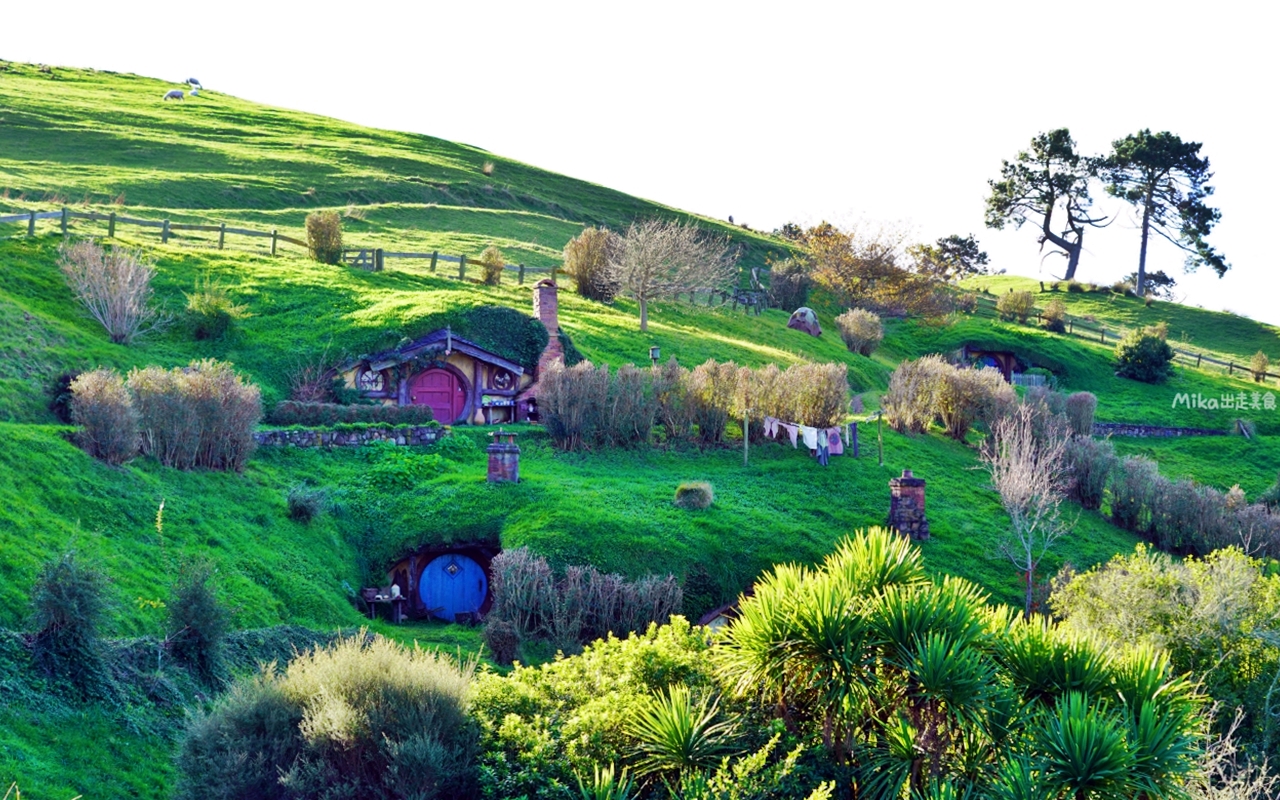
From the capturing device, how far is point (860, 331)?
59.2 m

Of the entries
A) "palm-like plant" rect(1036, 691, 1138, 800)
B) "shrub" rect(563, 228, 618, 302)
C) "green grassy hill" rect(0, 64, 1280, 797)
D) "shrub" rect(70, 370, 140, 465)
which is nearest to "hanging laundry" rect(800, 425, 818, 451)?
"green grassy hill" rect(0, 64, 1280, 797)

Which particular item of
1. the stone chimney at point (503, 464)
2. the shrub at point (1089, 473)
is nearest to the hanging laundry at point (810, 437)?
the shrub at point (1089, 473)

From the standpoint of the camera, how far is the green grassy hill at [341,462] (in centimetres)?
2142

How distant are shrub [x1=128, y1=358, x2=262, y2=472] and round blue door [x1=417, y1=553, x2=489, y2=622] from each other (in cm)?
493

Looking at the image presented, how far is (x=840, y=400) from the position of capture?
38.2 meters

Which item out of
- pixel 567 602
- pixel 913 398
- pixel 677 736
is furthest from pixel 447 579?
pixel 913 398

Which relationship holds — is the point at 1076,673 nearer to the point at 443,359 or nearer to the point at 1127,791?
the point at 1127,791

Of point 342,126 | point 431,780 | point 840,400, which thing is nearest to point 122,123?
point 342,126

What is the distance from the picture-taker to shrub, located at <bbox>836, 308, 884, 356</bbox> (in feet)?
194

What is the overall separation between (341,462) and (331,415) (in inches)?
130

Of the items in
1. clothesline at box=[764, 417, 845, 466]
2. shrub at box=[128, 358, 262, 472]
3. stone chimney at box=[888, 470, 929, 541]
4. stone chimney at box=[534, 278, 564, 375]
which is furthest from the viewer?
stone chimney at box=[534, 278, 564, 375]

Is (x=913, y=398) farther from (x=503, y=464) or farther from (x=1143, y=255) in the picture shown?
(x=1143, y=255)

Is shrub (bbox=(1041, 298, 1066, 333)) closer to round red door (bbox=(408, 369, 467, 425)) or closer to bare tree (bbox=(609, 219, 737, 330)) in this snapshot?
bare tree (bbox=(609, 219, 737, 330))

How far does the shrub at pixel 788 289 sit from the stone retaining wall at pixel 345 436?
36.0 metres
